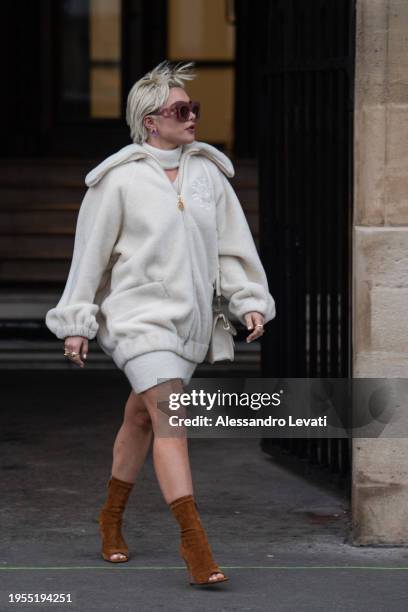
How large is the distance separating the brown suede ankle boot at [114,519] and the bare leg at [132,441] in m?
0.04

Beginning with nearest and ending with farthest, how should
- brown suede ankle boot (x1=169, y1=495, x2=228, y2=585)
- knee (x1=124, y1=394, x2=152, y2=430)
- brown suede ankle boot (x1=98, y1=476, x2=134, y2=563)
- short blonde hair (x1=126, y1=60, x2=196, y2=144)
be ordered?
brown suede ankle boot (x1=169, y1=495, x2=228, y2=585) < short blonde hair (x1=126, y1=60, x2=196, y2=144) < knee (x1=124, y1=394, x2=152, y2=430) < brown suede ankle boot (x1=98, y1=476, x2=134, y2=563)

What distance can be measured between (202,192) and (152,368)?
68 centimetres

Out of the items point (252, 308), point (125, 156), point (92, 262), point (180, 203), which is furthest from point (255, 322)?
point (125, 156)

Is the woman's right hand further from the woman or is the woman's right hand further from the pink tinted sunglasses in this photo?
the pink tinted sunglasses

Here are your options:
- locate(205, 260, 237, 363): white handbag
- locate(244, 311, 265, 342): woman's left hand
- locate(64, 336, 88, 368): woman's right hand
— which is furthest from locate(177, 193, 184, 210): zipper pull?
locate(64, 336, 88, 368): woman's right hand

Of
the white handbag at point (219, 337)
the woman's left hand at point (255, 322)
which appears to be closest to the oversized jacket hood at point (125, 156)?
the white handbag at point (219, 337)

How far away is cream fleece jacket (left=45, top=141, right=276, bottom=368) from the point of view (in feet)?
18.0

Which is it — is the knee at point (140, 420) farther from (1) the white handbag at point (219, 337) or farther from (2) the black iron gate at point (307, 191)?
(2) the black iron gate at point (307, 191)

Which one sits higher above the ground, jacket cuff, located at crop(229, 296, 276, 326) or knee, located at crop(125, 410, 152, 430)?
jacket cuff, located at crop(229, 296, 276, 326)

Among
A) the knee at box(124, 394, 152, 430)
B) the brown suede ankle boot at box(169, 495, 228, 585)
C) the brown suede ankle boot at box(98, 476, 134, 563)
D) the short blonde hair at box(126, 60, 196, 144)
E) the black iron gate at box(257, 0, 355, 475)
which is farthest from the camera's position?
the black iron gate at box(257, 0, 355, 475)

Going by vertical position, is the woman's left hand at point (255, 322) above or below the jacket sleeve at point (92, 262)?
below

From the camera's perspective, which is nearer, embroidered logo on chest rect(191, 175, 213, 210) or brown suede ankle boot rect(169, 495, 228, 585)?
brown suede ankle boot rect(169, 495, 228, 585)

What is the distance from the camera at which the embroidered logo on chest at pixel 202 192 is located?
5547 millimetres

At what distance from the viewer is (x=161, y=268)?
5.49m
